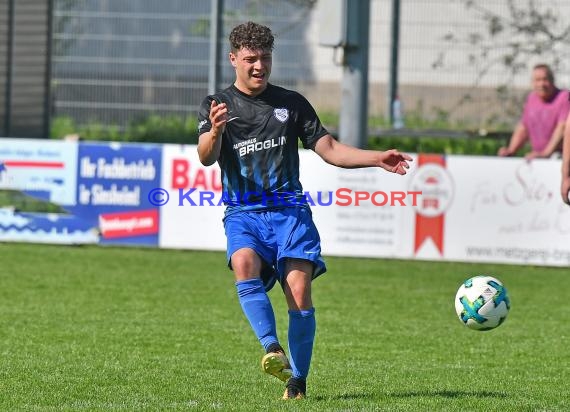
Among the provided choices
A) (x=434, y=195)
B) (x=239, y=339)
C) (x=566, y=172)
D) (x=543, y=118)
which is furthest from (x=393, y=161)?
(x=543, y=118)

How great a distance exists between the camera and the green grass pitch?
7.57m

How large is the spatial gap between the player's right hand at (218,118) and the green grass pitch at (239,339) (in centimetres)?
138

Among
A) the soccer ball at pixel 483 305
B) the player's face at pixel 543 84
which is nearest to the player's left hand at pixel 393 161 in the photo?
the soccer ball at pixel 483 305

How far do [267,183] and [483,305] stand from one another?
1.59 meters

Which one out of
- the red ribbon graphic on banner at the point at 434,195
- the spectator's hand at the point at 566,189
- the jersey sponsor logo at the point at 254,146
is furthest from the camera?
the red ribbon graphic on banner at the point at 434,195

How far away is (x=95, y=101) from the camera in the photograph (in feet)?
72.9

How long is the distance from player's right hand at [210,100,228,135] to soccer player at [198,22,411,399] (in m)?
0.10

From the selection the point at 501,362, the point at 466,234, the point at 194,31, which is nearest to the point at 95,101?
the point at 194,31

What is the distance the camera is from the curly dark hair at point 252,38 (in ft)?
24.3

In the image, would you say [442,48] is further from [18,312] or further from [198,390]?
[198,390]

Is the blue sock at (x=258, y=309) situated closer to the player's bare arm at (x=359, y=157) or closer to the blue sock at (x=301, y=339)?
the blue sock at (x=301, y=339)

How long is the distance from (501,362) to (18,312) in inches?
157

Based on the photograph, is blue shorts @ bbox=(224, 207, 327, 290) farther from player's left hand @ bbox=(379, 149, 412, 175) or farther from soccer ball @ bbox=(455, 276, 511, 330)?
soccer ball @ bbox=(455, 276, 511, 330)


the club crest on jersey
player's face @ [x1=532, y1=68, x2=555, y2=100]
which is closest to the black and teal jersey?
the club crest on jersey
